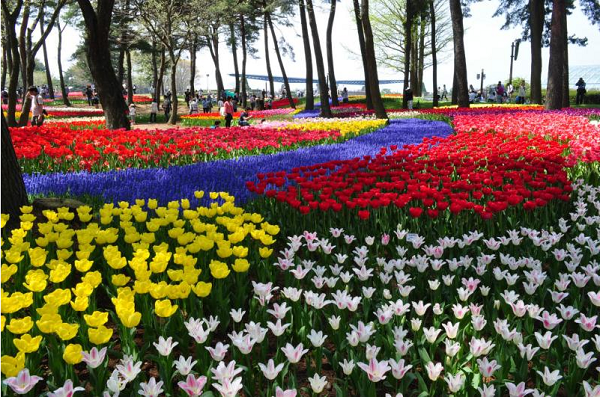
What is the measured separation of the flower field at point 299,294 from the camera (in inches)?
83.9

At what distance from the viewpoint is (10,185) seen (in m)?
4.15

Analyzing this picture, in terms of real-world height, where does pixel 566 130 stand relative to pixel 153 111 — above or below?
below

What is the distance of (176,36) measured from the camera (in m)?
24.2

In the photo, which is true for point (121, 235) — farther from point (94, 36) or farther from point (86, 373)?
point (94, 36)

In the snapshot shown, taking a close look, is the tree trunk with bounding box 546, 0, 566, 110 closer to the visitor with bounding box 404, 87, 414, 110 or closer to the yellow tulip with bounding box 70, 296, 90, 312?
the visitor with bounding box 404, 87, 414, 110

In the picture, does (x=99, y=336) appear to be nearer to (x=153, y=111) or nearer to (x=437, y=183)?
(x=437, y=183)

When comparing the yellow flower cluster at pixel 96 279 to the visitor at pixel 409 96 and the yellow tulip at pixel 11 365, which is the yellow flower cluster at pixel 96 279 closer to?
the yellow tulip at pixel 11 365

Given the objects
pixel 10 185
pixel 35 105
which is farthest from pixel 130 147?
pixel 35 105

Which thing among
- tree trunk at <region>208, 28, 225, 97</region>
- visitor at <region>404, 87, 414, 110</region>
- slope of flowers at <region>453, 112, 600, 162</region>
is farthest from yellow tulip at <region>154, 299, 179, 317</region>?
tree trunk at <region>208, 28, 225, 97</region>

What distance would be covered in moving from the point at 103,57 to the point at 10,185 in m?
9.82

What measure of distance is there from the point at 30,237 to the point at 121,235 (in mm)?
628

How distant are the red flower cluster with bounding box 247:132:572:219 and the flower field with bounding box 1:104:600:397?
42 millimetres

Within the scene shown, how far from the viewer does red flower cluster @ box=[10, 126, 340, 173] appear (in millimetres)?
7629

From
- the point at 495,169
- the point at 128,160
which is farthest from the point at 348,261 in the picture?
the point at 128,160
